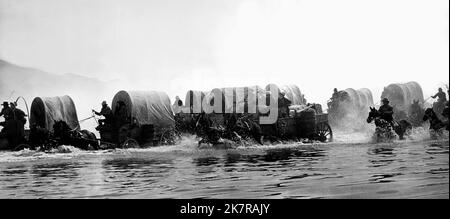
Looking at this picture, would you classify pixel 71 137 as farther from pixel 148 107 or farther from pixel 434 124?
pixel 434 124

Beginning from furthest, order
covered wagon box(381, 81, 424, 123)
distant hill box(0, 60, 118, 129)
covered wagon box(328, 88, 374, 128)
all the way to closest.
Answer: covered wagon box(328, 88, 374, 128) → covered wagon box(381, 81, 424, 123) → distant hill box(0, 60, 118, 129)

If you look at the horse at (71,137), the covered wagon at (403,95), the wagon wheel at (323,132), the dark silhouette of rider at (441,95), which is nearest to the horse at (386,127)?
the wagon wheel at (323,132)

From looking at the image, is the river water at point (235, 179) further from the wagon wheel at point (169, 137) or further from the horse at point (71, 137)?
the wagon wheel at point (169, 137)

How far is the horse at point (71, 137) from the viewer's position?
662 inches

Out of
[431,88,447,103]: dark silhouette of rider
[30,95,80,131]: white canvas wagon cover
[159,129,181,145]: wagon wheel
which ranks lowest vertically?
[159,129,181,145]: wagon wheel

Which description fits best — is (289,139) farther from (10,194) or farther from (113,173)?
(10,194)

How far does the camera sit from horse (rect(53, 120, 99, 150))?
1681 centimetres

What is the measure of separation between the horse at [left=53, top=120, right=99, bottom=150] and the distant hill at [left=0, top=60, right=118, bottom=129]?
5.38 ft

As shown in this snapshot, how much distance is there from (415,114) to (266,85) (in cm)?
608

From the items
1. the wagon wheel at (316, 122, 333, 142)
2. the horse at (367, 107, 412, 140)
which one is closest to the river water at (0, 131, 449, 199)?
the horse at (367, 107, 412, 140)

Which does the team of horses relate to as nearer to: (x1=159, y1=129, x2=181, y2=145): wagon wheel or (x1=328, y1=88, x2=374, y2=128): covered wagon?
(x1=159, y1=129, x2=181, y2=145): wagon wheel

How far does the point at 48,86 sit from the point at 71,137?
6219 mm

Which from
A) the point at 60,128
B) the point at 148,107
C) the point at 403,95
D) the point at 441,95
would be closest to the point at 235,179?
the point at 60,128

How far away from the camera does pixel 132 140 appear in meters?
18.0
